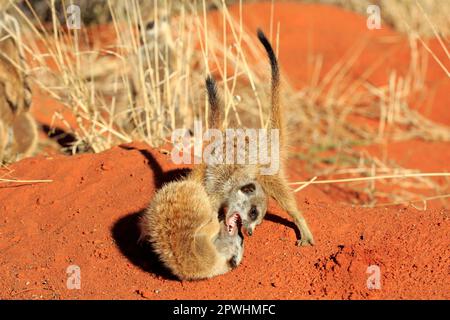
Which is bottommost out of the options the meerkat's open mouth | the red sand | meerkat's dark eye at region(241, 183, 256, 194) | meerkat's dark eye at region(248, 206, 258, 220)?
the red sand

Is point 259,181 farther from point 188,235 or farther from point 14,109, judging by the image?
point 14,109

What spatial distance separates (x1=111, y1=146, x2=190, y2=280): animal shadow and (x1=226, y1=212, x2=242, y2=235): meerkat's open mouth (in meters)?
0.40

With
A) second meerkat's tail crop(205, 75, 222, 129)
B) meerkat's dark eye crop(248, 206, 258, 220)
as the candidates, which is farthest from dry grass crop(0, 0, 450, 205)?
meerkat's dark eye crop(248, 206, 258, 220)

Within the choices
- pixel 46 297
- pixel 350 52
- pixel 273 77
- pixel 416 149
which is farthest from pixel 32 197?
pixel 350 52

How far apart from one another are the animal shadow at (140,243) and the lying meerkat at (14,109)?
1923 millimetres

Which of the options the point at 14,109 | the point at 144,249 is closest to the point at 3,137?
the point at 14,109

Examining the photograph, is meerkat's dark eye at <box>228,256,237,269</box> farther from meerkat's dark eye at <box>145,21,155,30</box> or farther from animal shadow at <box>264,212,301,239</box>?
meerkat's dark eye at <box>145,21,155,30</box>

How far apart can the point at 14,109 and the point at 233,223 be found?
3.35 meters

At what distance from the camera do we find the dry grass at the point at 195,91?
5.55m

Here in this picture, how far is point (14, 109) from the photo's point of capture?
21.1ft

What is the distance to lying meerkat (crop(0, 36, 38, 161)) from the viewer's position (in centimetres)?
621

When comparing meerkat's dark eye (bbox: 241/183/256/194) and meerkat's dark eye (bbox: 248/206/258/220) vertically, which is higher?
meerkat's dark eye (bbox: 241/183/256/194)

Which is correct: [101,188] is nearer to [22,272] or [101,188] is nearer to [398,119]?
[22,272]

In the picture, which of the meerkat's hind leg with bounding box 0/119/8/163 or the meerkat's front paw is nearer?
the meerkat's front paw
